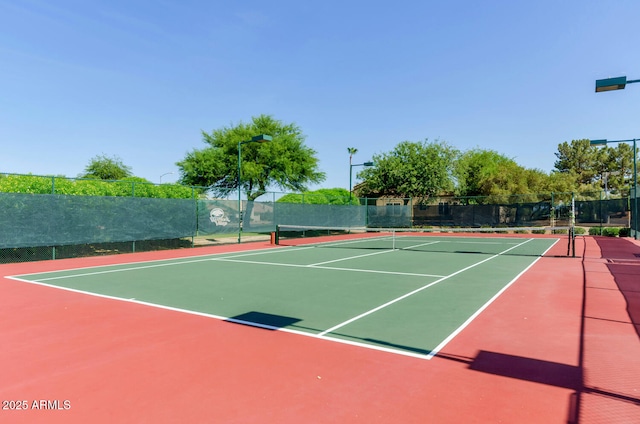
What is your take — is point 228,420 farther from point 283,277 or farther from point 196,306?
point 283,277

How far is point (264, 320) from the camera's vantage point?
6.48 metres

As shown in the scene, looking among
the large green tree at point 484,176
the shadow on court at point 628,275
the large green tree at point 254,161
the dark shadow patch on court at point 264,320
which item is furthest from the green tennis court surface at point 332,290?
the large green tree at point 484,176

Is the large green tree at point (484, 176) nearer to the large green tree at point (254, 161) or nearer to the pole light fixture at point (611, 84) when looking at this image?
the large green tree at point (254, 161)

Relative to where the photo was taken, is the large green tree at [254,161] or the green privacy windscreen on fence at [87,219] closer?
the green privacy windscreen on fence at [87,219]

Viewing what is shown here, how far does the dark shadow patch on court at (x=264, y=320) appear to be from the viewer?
6.20 metres

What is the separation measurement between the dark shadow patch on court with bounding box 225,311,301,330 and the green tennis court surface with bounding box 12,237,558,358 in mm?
16

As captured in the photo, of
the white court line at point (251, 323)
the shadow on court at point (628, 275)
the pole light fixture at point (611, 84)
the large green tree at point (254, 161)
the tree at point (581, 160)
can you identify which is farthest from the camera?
the tree at point (581, 160)

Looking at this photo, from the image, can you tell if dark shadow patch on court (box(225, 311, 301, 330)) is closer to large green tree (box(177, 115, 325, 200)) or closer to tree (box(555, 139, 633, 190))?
large green tree (box(177, 115, 325, 200))

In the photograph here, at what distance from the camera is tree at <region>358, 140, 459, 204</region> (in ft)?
124

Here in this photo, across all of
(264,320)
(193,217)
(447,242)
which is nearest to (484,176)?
(447,242)

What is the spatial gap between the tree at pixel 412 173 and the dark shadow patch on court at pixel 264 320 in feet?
107

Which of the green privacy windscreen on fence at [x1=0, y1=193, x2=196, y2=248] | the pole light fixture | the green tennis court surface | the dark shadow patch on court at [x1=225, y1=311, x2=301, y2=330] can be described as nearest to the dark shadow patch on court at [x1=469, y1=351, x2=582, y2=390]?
the green tennis court surface

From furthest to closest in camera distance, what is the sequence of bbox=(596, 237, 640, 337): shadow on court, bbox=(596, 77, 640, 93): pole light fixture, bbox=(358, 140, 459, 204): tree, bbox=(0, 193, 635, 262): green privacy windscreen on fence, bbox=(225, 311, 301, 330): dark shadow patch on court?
bbox=(358, 140, 459, 204): tree, bbox=(0, 193, 635, 262): green privacy windscreen on fence, bbox=(596, 77, 640, 93): pole light fixture, bbox=(596, 237, 640, 337): shadow on court, bbox=(225, 311, 301, 330): dark shadow patch on court

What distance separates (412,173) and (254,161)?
1543 centimetres
